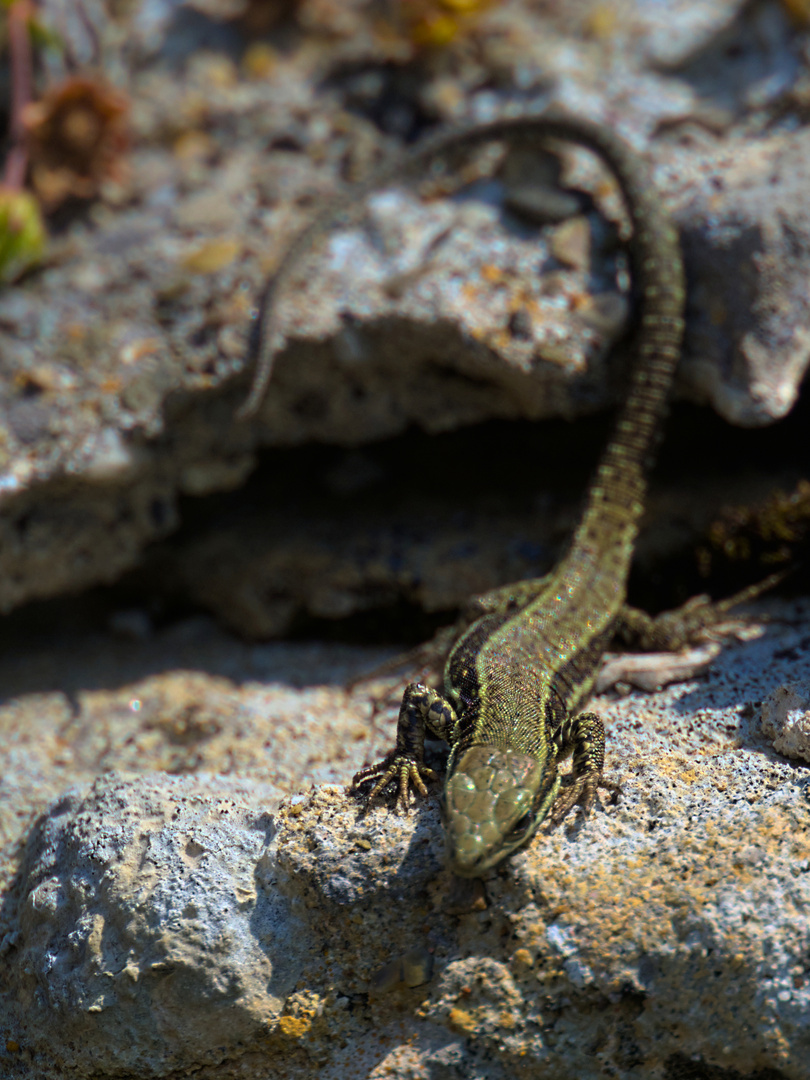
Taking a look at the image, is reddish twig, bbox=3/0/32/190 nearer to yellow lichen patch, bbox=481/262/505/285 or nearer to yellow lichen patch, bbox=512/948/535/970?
yellow lichen patch, bbox=481/262/505/285

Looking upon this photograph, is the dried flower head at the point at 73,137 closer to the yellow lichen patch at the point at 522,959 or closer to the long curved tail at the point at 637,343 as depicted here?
the long curved tail at the point at 637,343

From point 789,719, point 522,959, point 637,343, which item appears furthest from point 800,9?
point 522,959

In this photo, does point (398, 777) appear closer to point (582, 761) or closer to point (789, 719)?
point (582, 761)

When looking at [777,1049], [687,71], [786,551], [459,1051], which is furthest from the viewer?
[687,71]

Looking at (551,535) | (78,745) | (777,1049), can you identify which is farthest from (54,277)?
(777,1049)

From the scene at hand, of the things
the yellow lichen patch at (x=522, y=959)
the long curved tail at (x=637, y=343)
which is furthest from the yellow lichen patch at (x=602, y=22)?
the yellow lichen patch at (x=522, y=959)

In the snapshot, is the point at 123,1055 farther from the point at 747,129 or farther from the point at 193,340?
the point at 747,129
